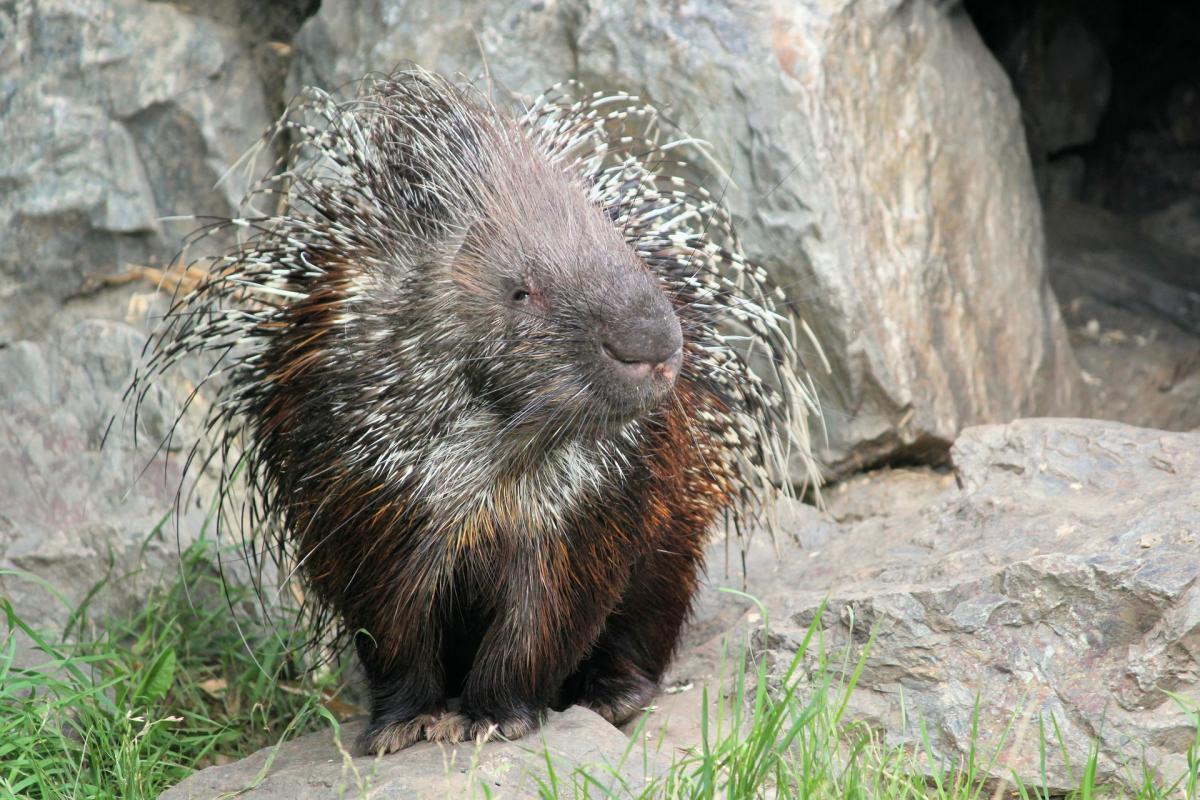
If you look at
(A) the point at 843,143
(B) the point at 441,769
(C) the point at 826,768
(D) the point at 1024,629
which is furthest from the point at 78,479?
(D) the point at 1024,629

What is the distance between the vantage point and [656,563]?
10.7 ft

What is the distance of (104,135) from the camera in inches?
183

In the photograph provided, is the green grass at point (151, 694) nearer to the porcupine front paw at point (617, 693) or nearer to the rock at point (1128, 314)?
the porcupine front paw at point (617, 693)

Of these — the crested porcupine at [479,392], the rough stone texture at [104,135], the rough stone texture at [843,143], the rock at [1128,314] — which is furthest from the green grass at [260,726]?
the rock at [1128,314]

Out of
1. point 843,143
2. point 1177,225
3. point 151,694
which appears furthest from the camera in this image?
point 1177,225

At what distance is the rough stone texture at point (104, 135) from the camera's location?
14.9ft

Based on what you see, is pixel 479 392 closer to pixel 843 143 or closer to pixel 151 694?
pixel 151 694

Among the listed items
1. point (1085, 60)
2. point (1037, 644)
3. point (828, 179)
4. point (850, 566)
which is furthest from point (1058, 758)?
point (1085, 60)

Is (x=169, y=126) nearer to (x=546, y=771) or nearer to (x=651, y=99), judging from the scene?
(x=651, y=99)

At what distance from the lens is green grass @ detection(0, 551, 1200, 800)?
2508 mm

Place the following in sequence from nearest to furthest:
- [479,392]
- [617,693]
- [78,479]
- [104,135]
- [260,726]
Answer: [479,392], [617,693], [260,726], [78,479], [104,135]

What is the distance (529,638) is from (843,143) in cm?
219

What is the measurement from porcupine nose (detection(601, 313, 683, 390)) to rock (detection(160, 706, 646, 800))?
716 mm

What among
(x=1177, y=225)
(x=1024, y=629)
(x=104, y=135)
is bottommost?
(x=1177, y=225)
